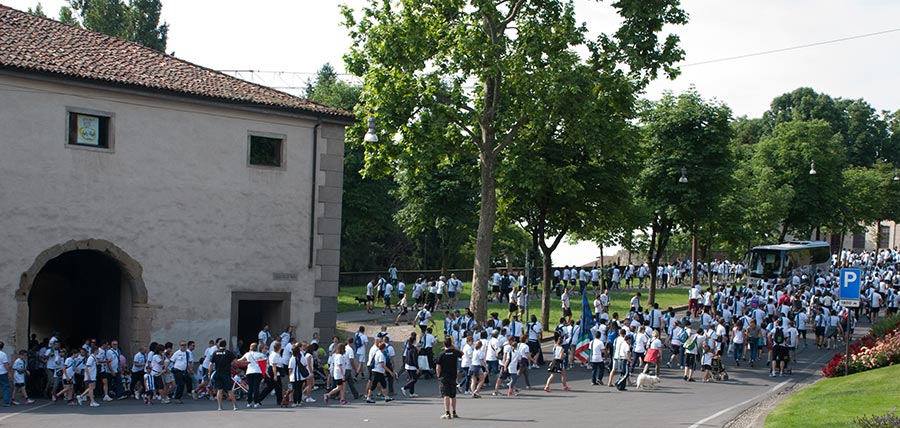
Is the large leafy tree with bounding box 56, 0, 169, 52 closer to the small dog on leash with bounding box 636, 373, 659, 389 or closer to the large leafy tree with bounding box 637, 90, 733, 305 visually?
the large leafy tree with bounding box 637, 90, 733, 305

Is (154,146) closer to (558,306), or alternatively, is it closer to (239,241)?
(239,241)

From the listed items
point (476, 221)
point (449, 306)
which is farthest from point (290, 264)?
point (476, 221)

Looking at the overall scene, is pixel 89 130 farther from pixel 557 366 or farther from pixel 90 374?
pixel 557 366

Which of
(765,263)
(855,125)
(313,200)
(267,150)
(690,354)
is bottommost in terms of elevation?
(690,354)

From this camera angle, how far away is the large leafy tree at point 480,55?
29.5 m

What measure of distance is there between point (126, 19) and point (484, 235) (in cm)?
4067

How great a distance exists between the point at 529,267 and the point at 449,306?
39.2 ft

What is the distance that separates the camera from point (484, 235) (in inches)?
1237

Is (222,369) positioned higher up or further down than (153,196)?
further down

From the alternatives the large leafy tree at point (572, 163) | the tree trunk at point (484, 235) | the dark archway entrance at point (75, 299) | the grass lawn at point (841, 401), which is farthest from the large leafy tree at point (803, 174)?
the dark archway entrance at point (75, 299)

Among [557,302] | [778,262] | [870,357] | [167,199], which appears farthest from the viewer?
[778,262]

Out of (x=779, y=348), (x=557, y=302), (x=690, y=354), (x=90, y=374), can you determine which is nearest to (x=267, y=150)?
(x=90, y=374)

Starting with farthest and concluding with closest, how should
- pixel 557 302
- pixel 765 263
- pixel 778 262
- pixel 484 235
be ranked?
pixel 765 263, pixel 778 262, pixel 557 302, pixel 484 235

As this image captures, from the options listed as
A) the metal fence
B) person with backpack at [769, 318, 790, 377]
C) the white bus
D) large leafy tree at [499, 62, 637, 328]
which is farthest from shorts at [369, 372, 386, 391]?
the white bus
